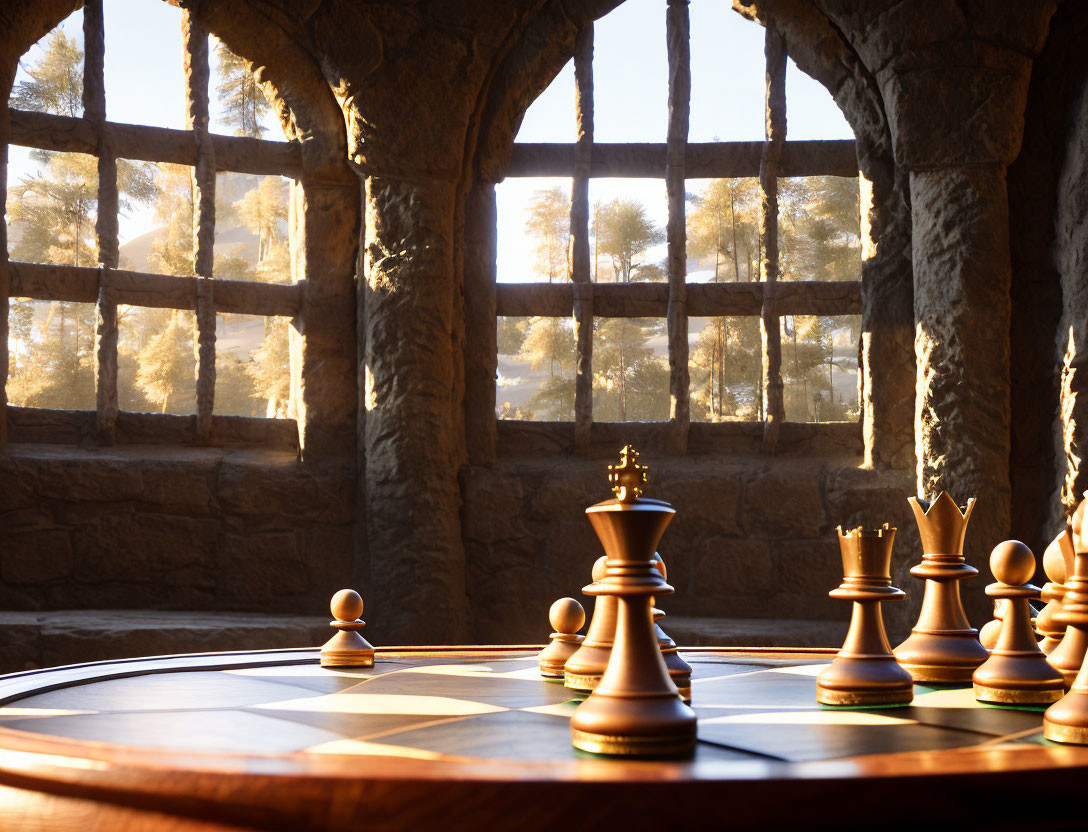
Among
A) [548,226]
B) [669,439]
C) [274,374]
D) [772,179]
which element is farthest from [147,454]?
[548,226]

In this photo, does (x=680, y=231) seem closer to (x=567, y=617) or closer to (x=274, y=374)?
(x=567, y=617)

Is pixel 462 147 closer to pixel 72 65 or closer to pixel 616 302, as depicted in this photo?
pixel 616 302

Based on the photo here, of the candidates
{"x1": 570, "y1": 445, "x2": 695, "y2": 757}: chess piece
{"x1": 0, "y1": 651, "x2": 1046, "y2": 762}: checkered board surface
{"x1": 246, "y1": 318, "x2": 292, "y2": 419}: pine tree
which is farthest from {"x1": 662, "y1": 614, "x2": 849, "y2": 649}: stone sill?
{"x1": 246, "y1": 318, "x2": 292, "y2": 419}: pine tree

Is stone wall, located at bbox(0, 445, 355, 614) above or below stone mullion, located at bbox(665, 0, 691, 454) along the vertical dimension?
below

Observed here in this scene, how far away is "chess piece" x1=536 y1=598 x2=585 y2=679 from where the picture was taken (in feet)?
5.06

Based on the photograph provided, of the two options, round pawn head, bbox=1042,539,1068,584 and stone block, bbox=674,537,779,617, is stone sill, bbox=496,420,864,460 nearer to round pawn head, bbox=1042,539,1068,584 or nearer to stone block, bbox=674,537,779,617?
stone block, bbox=674,537,779,617

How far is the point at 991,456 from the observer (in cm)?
441

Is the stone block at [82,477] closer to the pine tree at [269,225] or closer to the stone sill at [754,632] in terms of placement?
the stone sill at [754,632]

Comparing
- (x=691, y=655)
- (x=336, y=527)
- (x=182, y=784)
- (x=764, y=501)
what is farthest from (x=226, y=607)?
(x=182, y=784)

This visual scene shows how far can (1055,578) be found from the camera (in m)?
1.38

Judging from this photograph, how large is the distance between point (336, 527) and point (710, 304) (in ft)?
6.73

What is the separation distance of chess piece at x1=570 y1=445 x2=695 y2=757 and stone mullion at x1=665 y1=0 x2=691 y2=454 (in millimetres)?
4048

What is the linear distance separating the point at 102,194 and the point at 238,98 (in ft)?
51.8

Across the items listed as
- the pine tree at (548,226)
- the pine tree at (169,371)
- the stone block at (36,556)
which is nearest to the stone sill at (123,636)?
the stone block at (36,556)
